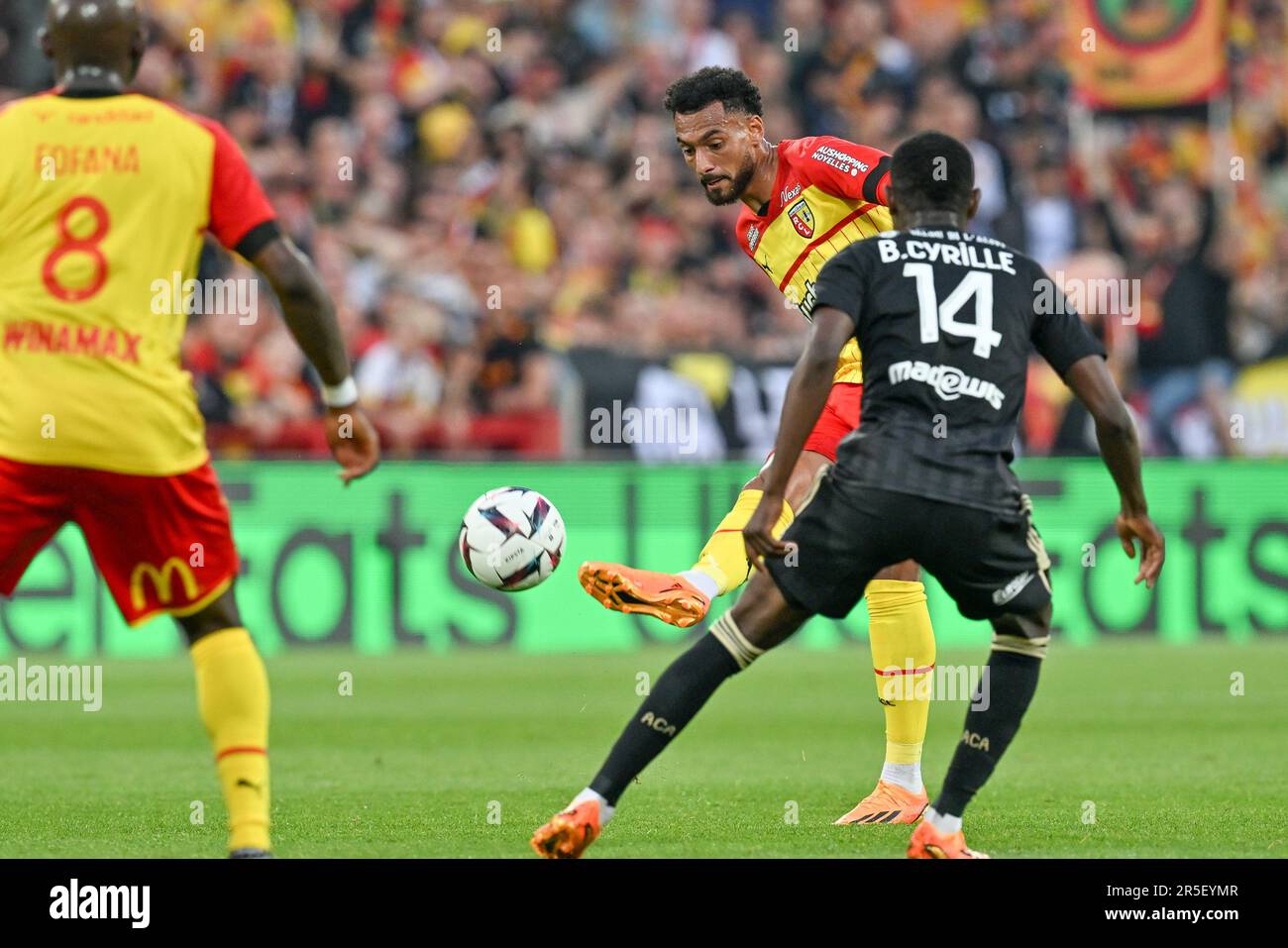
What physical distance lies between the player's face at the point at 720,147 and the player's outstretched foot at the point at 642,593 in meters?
1.61

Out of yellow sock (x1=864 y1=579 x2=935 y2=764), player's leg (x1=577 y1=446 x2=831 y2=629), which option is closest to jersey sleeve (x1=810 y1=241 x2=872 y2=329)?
player's leg (x1=577 y1=446 x2=831 y2=629)

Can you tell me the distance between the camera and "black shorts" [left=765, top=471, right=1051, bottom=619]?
5.89m

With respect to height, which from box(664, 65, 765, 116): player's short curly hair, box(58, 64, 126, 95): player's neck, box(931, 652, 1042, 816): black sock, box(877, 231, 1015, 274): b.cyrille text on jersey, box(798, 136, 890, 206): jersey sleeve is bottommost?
box(931, 652, 1042, 816): black sock

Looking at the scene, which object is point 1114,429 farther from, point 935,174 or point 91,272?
point 91,272

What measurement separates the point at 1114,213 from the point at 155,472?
14811mm

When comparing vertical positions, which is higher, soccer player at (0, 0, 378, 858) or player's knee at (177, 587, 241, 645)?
soccer player at (0, 0, 378, 858)

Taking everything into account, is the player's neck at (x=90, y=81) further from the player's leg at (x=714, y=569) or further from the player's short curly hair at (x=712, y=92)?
the player's short curly hair at (x=712, y=92)

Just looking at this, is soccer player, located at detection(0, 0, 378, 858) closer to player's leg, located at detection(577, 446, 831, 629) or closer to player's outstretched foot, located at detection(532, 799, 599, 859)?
player's outstretched foot, located at detection(532, 799, 599, 859)

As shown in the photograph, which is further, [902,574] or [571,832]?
[902,574]

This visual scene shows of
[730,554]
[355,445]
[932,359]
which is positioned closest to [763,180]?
[730,554]

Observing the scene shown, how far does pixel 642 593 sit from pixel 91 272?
241cm

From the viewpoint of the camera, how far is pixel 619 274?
715 inches

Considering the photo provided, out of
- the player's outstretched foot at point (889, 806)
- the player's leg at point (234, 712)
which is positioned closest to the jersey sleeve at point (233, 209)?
the player's leg at point (234, 712)

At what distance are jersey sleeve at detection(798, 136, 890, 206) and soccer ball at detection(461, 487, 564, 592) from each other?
1.72 meters
